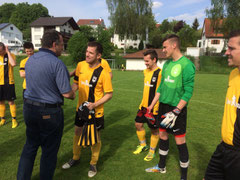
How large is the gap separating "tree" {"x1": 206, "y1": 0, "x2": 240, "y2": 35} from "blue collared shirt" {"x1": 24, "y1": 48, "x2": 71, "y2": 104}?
34.9 m

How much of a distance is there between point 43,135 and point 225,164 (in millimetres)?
2436

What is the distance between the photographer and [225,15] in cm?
3150

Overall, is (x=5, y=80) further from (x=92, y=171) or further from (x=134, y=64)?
(x=134, y=64)

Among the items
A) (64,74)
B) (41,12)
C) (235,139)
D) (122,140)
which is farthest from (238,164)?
(41,12)

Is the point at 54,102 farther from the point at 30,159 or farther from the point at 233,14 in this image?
the point at 233,14

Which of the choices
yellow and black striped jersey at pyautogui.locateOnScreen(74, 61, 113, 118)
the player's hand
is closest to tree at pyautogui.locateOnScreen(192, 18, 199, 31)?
yellow and black striped jersey at pyautogui.locateOnScreen(74, 61, 113, 118)

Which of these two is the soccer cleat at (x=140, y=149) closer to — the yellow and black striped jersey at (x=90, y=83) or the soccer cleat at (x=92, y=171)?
the soccer cleat at (x=92, y=171)

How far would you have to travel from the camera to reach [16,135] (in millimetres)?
5230

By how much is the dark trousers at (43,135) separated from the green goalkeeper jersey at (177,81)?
185 cm

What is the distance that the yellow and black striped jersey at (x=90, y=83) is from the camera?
3354mm

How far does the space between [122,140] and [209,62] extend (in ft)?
114

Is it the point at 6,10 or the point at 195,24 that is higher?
the point at 6,10

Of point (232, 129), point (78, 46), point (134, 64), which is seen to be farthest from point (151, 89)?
point (78, 46)

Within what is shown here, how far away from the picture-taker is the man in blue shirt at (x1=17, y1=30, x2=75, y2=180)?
8.19 feet
